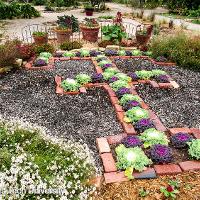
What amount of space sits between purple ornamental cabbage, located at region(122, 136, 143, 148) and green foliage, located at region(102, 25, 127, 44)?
6350 millimetres

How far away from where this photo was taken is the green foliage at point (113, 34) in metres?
10.7

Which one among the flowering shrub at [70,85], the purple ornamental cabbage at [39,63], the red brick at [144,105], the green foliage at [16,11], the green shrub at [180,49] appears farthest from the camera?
the green foliage at [16,11]

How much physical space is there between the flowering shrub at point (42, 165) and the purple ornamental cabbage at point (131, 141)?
0.61 m

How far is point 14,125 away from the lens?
5.14m

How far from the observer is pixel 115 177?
4.11 metres

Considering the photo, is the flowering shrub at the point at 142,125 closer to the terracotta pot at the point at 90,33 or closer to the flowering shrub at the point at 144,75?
the flowering shrub at the point at 144,75

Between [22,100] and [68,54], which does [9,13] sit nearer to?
[68,54]

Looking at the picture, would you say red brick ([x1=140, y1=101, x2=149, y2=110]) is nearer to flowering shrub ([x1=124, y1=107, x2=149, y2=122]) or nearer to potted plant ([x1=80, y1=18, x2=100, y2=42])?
flowering shrub ([x1=124, y1=107, x2=149, y2=122])

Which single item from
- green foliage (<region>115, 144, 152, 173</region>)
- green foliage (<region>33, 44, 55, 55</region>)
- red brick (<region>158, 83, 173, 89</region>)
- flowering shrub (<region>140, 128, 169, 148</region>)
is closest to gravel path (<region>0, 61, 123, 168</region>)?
green foliage (<region>115, 144, 152, 173</region>)

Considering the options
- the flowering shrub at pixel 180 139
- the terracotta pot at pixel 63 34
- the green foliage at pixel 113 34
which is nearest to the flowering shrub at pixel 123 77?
the flowering shrub at pixel 180 139

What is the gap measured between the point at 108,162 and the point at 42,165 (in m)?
0.93

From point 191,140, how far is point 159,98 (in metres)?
1.75

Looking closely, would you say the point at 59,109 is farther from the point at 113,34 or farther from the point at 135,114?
the point at 113,34

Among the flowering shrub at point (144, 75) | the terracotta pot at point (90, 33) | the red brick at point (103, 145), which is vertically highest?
the red brick at point (103, 145)
